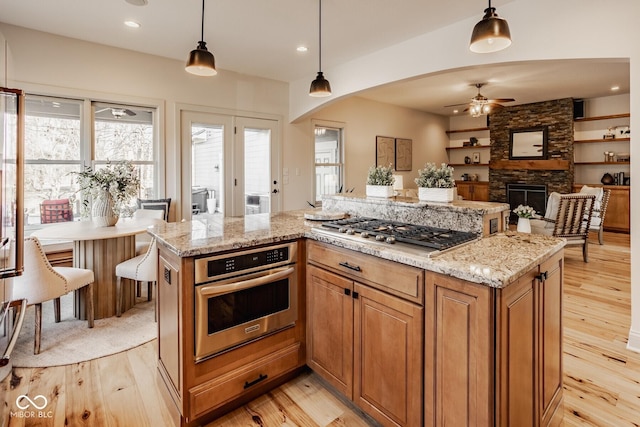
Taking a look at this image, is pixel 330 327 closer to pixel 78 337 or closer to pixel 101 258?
pixel 78 337

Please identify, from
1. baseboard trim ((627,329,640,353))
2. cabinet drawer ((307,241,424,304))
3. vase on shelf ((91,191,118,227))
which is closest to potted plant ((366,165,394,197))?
A: cabinet drawer ((307,241,424,304))

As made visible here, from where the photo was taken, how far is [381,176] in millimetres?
2541

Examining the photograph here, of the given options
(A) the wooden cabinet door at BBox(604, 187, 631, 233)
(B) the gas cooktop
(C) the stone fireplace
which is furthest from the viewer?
(C) the stone fireplace

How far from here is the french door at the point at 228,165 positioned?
16.2 feet

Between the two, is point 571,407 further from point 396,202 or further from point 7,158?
point 7,158

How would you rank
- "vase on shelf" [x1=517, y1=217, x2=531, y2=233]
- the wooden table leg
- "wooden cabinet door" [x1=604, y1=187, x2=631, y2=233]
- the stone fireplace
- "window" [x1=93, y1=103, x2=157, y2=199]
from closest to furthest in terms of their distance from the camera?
the wooden table leg → "window" [x1=93, y1=103, x2=157, y2=199] → "vase on shelf" [x1=517, y1=217, x2=531, y2=233] → "wooden cabinet door" [x1=604, y1=187, x2=631, y2=233] → the stone fireplace

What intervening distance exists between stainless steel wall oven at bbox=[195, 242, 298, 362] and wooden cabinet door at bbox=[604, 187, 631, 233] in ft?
26.2

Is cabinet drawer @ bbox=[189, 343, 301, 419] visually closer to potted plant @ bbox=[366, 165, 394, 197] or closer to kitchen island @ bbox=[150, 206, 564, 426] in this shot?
kitchen island @ bbox=[150, 206, 564, 426]

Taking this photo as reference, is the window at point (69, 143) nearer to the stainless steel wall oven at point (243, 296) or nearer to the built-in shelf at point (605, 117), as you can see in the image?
the stainless steel wall oven at point (243, 296)

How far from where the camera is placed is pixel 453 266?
1.34 meters

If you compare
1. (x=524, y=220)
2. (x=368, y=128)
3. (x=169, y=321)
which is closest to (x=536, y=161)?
(x=368, y=128)

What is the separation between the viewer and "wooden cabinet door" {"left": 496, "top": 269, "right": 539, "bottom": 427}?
127 cm

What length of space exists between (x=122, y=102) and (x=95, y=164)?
83 cm

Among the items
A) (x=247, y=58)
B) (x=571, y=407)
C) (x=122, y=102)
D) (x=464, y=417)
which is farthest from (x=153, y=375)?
(x=247, y=58)
